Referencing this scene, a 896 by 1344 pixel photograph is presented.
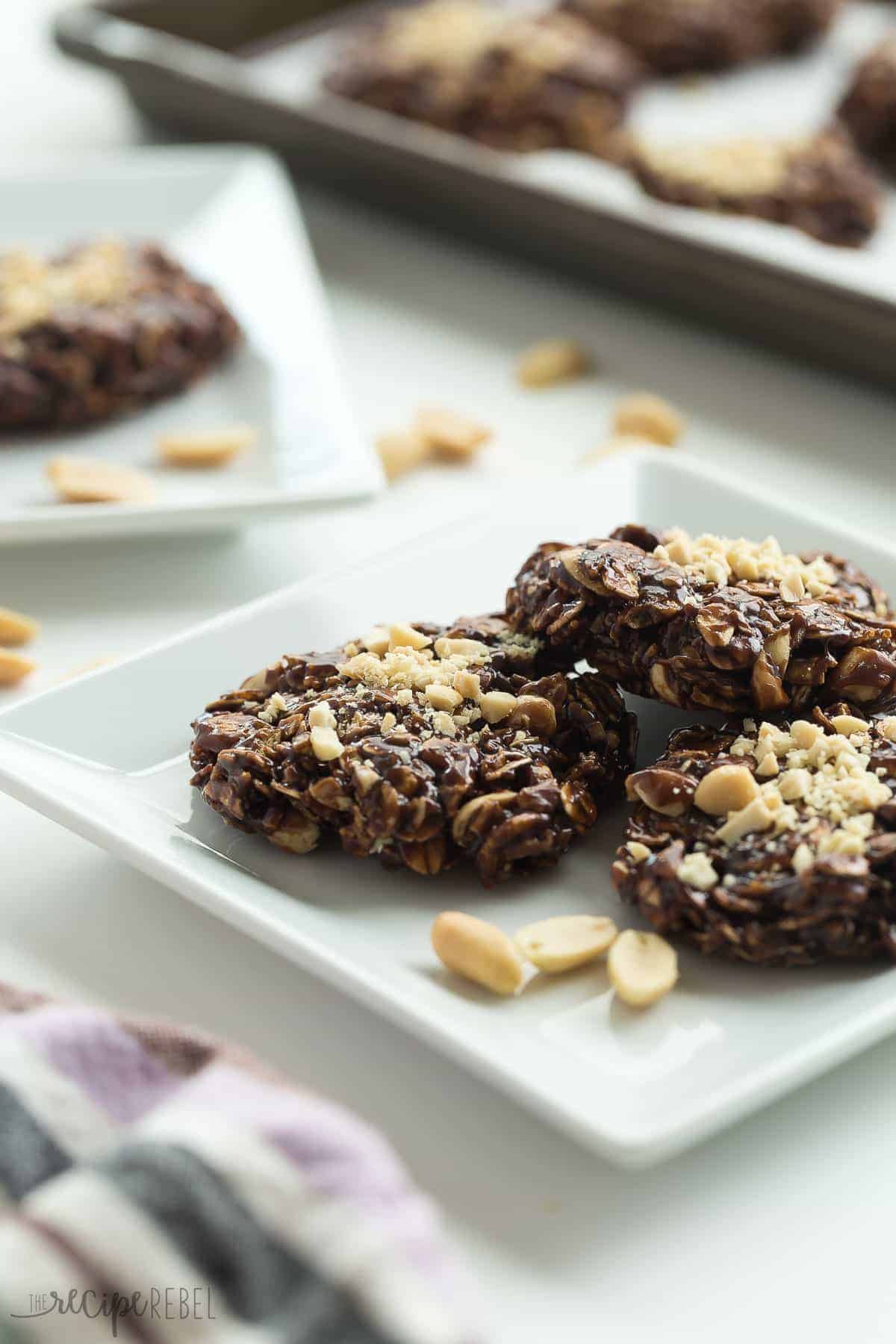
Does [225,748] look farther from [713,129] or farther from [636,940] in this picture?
[713,129]

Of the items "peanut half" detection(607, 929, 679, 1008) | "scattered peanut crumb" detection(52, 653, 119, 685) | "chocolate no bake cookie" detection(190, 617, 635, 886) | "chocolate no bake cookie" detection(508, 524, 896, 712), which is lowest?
"scattered peanut crumb" detection(52, 653, 119, 685)

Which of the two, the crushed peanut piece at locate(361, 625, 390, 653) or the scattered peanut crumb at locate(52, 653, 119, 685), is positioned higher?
the crushed peanut piece at locate(361, 625, 390, 653)

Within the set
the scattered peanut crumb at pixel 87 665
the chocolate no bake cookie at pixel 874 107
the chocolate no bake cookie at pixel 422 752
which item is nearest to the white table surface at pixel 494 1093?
the scattered peanut crumb at pixel 87 665

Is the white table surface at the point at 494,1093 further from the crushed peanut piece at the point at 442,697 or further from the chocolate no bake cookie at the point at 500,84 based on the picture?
the chocolate no bake cookie at the point at 500,84

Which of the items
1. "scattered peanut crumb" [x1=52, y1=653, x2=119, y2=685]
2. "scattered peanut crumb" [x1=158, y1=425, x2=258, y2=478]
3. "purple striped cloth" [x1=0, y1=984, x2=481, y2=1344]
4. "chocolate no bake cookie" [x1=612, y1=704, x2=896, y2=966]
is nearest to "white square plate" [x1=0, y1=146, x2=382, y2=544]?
"scattered peanut crumb" [x1=158, y1=425, x2=258, y2=478]

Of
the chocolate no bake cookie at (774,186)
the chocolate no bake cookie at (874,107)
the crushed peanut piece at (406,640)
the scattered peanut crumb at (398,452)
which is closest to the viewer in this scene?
the crushed peanut piece at (406,640)

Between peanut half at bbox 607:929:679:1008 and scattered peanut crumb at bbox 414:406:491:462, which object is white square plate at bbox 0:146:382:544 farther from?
peanut half at bbox 607:929:679:1008

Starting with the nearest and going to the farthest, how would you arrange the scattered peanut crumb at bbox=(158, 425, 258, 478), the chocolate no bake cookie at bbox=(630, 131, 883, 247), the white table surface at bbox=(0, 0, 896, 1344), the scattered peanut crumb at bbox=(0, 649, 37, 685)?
1. the white table surface at bbox=(0, 0, 896, 1344)
2. the scattered peanut crumb at bbox=(0, 649, 37, 685)
3. the scattered peanut crumb at bbox=(158, 425, 258, 478)
4. the chocolate no bake cookie at bbox=(630, 131, 883, 247)
